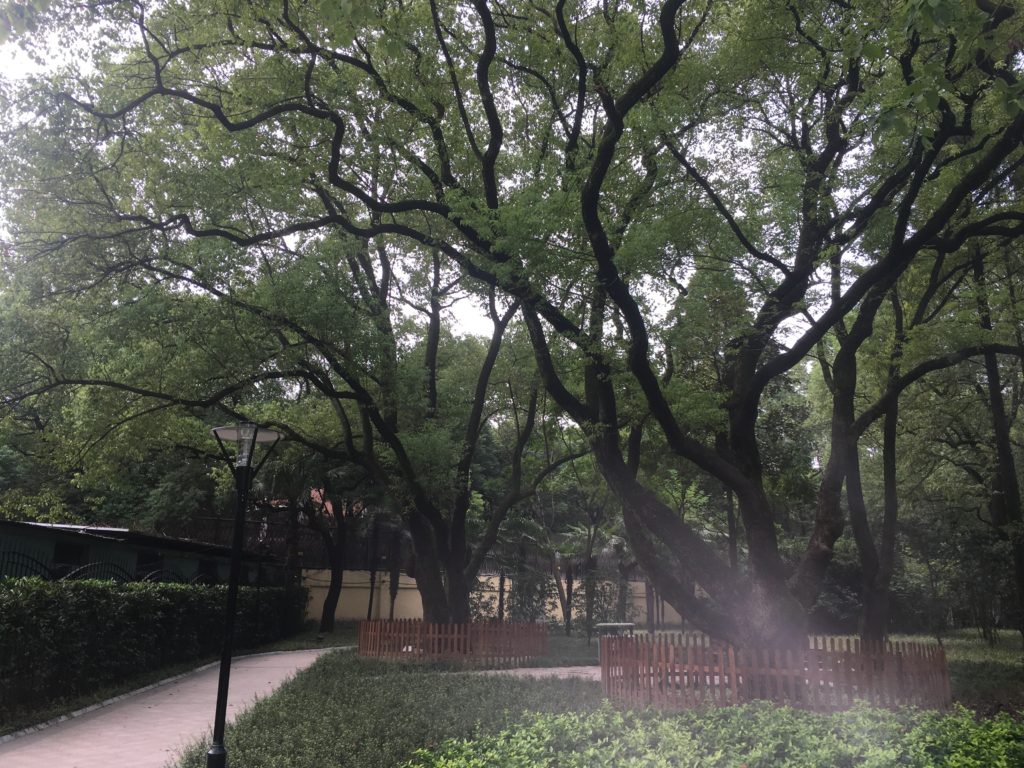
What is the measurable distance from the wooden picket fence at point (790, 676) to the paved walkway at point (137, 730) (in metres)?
5.51

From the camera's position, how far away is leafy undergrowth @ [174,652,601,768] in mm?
6719

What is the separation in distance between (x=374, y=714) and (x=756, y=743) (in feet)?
15.5

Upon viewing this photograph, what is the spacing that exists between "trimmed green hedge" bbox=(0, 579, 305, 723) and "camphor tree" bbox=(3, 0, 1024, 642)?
5.04m

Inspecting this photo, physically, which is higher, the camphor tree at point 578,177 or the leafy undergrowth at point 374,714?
the camphor tree at point 578,177

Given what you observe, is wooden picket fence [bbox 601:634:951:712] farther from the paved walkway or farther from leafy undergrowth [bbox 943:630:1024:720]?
the paved walkway

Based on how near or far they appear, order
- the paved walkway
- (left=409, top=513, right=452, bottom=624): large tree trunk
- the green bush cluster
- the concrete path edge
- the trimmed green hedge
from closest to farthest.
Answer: the green bush cluster < the paved walkway < the concrete path edge < the trimmed green hedge < (left=409, top=513, right=452, bottom=624): large tree trunk

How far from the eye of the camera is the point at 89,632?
11062 mm

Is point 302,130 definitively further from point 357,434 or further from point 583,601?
point 583,601

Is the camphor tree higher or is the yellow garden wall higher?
the camphor tree

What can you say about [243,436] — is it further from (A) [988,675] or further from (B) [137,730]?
(A) [988,675]

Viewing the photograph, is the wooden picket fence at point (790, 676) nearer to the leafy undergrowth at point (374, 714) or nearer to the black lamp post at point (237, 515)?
the leafy undergrowth at point (374, 714)

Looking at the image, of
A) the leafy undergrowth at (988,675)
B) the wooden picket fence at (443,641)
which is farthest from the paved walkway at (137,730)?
the leafy undergrowth at (988,675)

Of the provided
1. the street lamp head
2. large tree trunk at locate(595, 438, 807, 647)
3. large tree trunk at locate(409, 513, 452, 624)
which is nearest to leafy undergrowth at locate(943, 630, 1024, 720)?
large tree trunk at locate(595, 438, 807, 647)

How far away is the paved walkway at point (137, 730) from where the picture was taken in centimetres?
749
